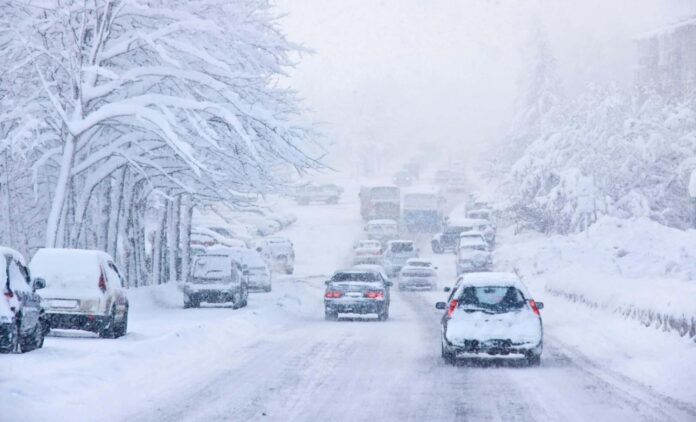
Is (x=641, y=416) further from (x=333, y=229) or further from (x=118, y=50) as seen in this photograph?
(x=333, y=229)

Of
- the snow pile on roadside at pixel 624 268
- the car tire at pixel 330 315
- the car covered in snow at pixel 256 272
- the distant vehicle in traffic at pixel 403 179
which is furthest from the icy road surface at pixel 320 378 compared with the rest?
the distant vehicle in traffic at pixel 403 179

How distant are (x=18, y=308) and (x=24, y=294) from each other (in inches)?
25.1

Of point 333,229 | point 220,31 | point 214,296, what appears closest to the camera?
point 220,31

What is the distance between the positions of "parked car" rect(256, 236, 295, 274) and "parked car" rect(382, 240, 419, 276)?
6020 millimetres

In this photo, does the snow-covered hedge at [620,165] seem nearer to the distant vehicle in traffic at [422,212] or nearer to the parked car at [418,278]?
the distant vehicle in traffic at [422,212]

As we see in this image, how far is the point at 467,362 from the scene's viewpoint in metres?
20.6

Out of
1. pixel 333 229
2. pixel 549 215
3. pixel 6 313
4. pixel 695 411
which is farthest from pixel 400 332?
pixel 333 229

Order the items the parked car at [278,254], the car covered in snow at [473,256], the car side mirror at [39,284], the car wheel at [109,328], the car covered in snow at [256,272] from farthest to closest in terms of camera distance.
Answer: the parked car at [278,254], the car covered in snow at [473,256], the car covered in snow at [256,272], the car wheel at [109,328], the car side mirror at [39,284]

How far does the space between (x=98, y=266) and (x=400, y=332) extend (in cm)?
854

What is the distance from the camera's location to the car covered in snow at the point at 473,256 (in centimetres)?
5647

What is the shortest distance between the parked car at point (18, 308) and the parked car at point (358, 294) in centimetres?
1476

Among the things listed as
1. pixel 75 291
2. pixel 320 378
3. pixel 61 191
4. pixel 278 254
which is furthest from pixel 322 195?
pixel 320 378

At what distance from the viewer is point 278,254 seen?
63281 millimetres

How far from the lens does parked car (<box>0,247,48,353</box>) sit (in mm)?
17312
